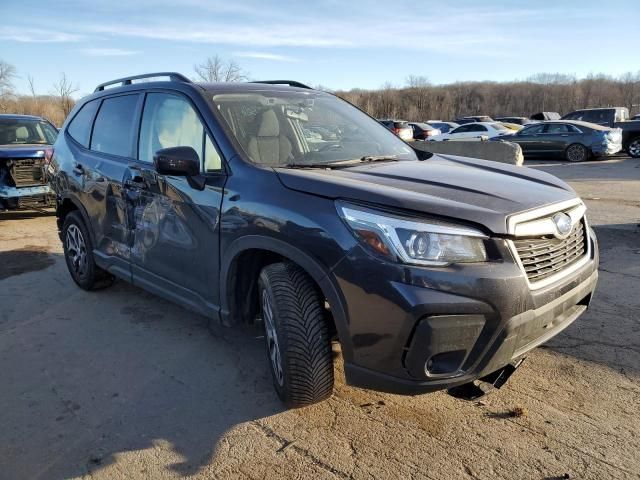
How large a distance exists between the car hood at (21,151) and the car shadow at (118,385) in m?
4.65

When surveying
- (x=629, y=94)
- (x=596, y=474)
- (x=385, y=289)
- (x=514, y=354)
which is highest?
(x=629, y=94)

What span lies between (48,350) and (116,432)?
1.38 metres

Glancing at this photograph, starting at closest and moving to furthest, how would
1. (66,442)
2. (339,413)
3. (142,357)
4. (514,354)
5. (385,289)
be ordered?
(385,289)
(514,354)
(66,442)
(339,413)
(142,357)

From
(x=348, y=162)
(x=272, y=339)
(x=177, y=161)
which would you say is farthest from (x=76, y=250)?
(x=348, y=162)

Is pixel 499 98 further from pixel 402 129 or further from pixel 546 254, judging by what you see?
pixel 546 254

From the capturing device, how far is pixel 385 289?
7.36 ft

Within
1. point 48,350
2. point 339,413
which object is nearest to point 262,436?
point 339,413

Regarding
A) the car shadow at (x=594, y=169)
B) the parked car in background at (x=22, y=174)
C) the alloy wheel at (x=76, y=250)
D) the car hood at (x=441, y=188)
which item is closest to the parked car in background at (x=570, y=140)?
the car shadow at (x=594, y=169)

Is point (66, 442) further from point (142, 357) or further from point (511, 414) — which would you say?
point (511, 414)

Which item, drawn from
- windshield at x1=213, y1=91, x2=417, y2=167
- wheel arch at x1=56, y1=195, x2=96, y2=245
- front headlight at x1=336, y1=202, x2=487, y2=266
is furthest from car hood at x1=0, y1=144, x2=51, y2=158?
front headlight at x1=336, y1=202, x2=487, y2=266

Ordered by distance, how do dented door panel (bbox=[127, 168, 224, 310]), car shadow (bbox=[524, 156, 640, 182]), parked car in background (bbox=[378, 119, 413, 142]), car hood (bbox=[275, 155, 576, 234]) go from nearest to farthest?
car hood (bbox=[275, 155, 576, 234]), dented door panel (bbox=[127, 168, 224, 310]), car shadow (bbox=[524, 156, 640, 182]), parked car in background (bbox=[378, 119, 413, 142])

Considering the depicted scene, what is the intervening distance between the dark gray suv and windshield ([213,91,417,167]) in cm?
2

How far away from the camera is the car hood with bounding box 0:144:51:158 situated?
8.38m

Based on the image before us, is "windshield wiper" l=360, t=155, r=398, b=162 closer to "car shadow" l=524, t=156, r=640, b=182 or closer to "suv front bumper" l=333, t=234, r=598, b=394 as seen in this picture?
"suv front bumper" l=333, t=234, r=598, b=394
